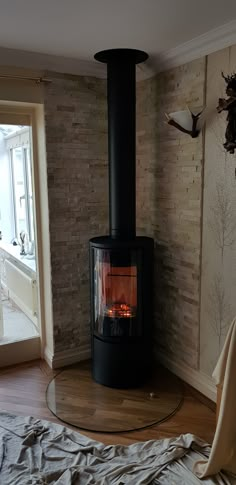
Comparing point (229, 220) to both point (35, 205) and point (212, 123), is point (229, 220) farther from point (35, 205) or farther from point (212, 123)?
point (35, 205)

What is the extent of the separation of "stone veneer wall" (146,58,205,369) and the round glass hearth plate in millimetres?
270

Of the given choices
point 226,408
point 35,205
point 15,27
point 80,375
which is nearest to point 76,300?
point 80,375

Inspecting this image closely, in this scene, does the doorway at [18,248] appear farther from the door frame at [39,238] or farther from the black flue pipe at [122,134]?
the black flue pipe at [122,134]

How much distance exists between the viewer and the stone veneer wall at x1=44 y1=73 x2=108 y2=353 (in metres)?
2.87

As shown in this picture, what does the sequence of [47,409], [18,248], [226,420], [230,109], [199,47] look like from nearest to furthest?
[226,420], [230,109], [199,47], [47,409], [18,248]

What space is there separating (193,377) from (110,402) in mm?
608

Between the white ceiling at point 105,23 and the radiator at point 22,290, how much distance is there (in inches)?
64.5

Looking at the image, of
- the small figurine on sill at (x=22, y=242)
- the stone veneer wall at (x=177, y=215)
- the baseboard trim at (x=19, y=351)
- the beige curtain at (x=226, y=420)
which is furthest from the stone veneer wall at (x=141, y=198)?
the beige curtain at (x=226, y=420)

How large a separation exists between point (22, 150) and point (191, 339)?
1865 millimetres

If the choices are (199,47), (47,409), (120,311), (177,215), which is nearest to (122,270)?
(120,311)

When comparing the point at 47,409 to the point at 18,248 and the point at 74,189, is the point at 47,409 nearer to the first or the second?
the point at 18,248

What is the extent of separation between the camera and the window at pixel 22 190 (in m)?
3.06

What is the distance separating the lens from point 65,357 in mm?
3131

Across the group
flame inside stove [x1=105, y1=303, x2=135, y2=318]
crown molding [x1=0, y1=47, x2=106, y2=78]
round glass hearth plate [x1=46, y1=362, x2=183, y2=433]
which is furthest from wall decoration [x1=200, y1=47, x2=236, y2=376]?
crown molding [x1=0, y1=47, x2=106, y2=78]
